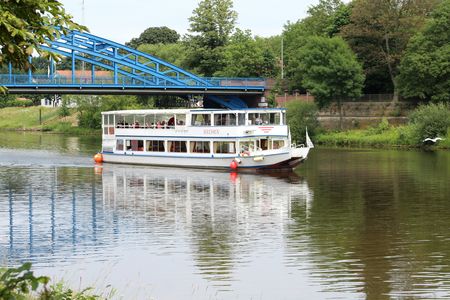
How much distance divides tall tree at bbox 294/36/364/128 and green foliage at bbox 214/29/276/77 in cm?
1522

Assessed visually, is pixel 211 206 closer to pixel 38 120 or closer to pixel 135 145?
pixel 135 145

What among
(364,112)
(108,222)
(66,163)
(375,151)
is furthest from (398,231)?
(364,112)

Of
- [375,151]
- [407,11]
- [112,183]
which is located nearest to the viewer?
[112,183]

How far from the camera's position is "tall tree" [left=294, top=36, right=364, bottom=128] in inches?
3123

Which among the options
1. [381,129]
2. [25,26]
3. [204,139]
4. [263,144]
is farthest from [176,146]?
[25,26]

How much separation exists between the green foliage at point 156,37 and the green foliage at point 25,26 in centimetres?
14583

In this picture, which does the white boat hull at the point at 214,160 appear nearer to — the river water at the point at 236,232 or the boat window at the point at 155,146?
the boat window at the point at 155,146

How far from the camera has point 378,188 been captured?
4228 cm

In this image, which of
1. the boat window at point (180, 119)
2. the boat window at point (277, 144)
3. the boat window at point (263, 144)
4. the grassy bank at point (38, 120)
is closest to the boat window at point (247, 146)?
the boat window at point (263, 144)

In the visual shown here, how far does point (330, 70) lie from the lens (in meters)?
79.3

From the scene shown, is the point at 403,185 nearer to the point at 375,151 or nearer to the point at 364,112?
the point at 375,151

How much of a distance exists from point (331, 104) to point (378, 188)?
1679 inches

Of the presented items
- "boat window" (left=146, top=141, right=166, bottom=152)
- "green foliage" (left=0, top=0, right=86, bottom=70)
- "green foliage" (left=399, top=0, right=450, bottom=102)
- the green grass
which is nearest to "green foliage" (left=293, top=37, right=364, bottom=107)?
"green foliage" (left=399, top=0, right=450, bottom=102)

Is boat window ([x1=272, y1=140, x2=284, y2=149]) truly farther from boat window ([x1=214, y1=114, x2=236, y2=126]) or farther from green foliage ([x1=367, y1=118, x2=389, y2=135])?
green foliage ([x1=367, y1=118, x2=389, y2=135])
